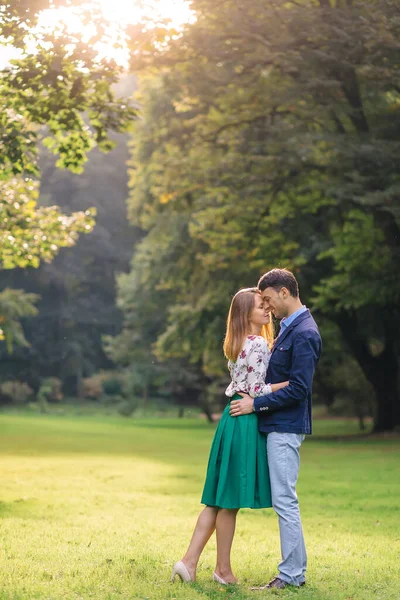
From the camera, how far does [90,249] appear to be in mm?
59094

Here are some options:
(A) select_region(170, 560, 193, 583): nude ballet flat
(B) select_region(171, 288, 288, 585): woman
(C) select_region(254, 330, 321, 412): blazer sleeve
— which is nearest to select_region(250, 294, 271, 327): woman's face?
(B) select_region(171, 288, 288, 585): woman

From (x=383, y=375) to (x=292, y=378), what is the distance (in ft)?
74.2

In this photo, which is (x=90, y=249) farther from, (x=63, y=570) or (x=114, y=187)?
(x=63, y=570)

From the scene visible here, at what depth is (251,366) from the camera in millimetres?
6148

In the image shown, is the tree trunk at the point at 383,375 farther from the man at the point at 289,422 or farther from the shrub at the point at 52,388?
the shrub at the point at 52,388

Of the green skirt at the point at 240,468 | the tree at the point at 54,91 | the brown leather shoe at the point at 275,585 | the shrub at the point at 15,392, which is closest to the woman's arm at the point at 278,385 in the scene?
the green skirt at the point at 240,468

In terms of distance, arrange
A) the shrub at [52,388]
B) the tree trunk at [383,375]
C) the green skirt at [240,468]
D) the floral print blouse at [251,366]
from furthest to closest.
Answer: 1. the shrub at [52,388]
2. the tree trunk at [383,375]
3. the floral print blouse at [251,366]
4. the green skirt at [240,468]

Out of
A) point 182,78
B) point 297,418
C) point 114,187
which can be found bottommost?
point 297,418

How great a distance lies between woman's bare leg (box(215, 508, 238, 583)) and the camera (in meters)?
6.08

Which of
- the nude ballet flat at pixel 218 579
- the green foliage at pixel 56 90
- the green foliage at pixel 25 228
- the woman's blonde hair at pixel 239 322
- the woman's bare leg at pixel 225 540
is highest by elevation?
the green foliage at pixel 56 90

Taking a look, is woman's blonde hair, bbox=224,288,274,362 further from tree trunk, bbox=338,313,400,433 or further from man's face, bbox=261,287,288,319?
tree trunk, bbox=338,313,400,433

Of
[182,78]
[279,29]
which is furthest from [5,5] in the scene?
[182,78]

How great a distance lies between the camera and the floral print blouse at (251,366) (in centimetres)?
612

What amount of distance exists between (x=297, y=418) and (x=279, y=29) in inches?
569
